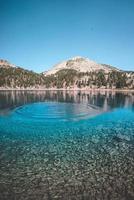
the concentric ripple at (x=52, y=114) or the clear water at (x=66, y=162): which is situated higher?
the concentric ripple at (x=52, y=114)

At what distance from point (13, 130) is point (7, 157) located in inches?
766

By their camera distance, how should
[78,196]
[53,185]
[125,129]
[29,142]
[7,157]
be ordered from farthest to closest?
1. [125,129]
2. [29,142]
3. [7,157]
4. [53,185]
5. [78,196]

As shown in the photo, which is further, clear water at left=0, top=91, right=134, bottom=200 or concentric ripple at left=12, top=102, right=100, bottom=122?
concentric ripple at left=12, top=102, right=100, bottom=122

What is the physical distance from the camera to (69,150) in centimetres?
4038

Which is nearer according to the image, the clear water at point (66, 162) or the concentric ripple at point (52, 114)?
the clear water at point (66, 162)

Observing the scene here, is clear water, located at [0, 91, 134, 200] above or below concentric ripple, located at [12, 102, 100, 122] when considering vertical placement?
below

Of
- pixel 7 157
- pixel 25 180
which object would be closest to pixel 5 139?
pixel 7 157

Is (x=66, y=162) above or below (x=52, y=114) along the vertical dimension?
below

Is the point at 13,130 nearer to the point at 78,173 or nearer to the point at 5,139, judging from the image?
the point at 5,139

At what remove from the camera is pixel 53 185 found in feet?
90.0

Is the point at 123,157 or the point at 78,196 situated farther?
the point at 123,157

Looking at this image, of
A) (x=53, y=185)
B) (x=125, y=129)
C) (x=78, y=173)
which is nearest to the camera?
(x=53, y=185)

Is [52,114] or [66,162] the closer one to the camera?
[66,162]

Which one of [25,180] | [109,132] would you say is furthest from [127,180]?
[109,132]
